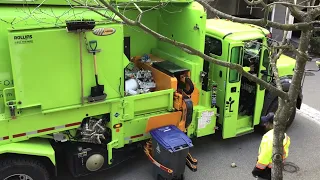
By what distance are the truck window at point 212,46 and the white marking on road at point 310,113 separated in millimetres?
3072

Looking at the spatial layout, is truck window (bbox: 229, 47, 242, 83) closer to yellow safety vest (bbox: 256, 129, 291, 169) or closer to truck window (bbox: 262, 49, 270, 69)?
truck window (bbox: 262, 49, 270, 69)

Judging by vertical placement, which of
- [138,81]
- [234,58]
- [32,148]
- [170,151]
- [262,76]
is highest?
[234,58]

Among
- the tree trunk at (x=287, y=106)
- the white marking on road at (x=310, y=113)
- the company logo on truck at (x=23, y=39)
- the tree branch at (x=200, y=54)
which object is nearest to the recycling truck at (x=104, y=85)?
the company logo on truck at (x=23, y=39)

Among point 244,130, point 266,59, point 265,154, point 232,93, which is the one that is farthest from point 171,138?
point 266,59

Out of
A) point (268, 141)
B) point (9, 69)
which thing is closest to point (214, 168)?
point (268, 141)

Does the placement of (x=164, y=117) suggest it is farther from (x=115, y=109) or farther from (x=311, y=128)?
(x=311, y=128)

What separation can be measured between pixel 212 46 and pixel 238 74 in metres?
0.69

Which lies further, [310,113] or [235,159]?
[310,113]

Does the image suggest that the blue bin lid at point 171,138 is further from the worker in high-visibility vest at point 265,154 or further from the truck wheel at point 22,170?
the truck wheel at point 22,170

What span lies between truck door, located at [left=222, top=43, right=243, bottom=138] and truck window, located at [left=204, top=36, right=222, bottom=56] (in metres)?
0.31

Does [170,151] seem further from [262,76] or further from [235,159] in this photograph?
[262,76]

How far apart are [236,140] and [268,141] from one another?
2604 mm

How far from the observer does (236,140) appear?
275 inches

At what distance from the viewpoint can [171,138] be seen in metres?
5.20
